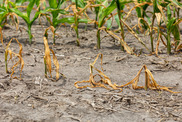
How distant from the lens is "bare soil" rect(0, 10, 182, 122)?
1.36m

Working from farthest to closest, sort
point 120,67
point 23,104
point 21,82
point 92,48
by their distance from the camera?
point 92,48 < point 120,67 < point 21,82 < point 23,104

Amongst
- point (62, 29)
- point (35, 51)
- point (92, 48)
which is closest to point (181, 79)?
point (92, 48)

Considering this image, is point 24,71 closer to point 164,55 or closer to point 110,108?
point 110,108

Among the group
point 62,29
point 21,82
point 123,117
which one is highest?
point 62,29

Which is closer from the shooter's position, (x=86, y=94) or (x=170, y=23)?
(x=86, y=94)

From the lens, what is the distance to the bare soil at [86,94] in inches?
53.6

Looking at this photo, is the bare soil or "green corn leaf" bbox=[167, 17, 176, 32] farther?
"green corn leaf" bbox=[167, 17, 176, 32]

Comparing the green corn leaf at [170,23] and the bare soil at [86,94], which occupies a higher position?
the green corn leaf at [170,23]

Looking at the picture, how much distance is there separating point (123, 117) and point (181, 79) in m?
0.67

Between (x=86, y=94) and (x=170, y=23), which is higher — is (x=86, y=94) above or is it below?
below

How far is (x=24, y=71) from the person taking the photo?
193 cm

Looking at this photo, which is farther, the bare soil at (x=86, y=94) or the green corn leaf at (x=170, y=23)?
the green corn leaf at (x=170, y=23)

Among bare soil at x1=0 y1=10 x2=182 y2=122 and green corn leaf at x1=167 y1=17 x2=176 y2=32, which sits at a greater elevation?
green corn leaf at x1=167 y1=17 x2=176 y2=32

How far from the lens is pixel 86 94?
158cm
